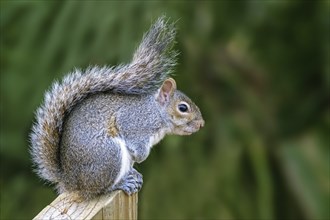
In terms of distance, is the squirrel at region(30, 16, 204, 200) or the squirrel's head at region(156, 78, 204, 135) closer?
the squirrel at region(30, 16, 204, 200)

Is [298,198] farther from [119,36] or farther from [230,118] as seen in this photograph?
[119,36]

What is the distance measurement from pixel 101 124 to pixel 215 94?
1.80 meters

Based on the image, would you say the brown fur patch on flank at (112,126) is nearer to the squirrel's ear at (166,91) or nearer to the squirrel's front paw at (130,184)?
the squirrel's front paw at (130,184)

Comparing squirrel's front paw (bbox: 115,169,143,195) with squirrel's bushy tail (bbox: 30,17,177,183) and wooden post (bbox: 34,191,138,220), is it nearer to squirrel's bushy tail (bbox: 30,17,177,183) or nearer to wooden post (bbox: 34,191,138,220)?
wooden post (bbox: 34,191,138,220)

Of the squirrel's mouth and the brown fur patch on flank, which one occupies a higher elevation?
the brown fur patch on flank

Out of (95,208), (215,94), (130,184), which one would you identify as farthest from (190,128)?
(215,94)

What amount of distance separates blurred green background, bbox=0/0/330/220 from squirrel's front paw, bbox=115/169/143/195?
123cm

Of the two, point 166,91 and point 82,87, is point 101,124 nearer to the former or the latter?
point 82,87

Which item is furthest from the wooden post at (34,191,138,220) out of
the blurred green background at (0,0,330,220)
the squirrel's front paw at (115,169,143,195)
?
the blurred green background at (0,0,330,220)

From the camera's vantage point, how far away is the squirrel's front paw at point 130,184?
1.62 metres

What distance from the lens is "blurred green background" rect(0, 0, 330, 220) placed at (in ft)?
10.0

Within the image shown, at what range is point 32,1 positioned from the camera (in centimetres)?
308

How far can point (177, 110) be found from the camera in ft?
6.82

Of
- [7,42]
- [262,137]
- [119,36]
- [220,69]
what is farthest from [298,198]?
[7,42]
